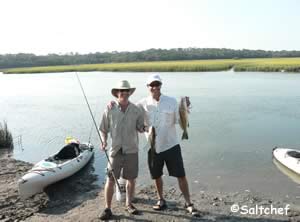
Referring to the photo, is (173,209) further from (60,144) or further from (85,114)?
(85,114)

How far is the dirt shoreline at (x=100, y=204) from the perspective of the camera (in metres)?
6.62

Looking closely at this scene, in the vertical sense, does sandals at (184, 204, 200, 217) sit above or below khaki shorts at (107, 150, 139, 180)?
below

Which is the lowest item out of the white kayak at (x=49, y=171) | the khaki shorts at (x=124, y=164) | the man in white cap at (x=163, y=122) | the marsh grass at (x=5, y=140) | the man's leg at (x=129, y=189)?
the marsh grass at (x=5, y=140)

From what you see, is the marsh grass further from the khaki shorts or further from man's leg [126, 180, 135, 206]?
the khaki shorts

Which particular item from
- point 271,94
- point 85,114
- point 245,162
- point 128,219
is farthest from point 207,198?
point 271,94

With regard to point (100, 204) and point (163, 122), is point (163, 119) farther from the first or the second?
point (100, 204)

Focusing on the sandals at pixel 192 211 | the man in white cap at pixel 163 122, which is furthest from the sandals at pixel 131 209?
the man in white cap at pixel 163 122

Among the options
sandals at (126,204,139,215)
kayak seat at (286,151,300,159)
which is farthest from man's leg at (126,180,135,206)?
kayak seat at (286,151,300,159)

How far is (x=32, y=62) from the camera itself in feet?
370

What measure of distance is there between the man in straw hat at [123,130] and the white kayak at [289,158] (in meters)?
6.26

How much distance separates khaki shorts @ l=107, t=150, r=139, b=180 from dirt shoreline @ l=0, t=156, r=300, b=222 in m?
0.85

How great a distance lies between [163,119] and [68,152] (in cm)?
601

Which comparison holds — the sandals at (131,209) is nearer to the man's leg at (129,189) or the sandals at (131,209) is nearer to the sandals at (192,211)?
the man's leg at (129,189)

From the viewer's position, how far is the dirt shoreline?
21.7 ft
